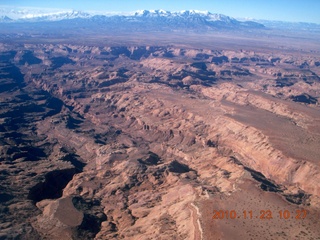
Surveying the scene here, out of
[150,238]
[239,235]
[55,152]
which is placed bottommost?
[55,152]

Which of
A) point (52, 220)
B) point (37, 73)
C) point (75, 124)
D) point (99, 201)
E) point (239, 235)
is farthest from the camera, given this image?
point (37, 73)

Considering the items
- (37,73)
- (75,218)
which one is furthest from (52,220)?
(37,73)

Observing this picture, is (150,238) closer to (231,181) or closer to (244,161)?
(231,181)

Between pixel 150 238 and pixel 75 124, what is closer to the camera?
pixel 150 238

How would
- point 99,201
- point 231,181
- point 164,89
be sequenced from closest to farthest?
point 231,181 → point 99,201 → point 164,89

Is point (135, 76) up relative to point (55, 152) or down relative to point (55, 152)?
up

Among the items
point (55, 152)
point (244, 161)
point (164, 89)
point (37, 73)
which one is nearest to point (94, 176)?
point (55, 152)

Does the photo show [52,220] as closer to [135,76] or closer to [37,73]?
[135,76]
